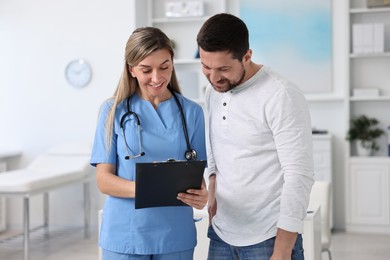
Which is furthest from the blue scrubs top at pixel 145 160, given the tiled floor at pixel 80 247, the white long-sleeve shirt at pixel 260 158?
the tiled floor at pixel 80 247

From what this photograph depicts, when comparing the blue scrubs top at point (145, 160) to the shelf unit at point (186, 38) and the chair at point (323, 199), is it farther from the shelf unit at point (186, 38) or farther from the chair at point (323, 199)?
the shelf unit at point (186, 38)

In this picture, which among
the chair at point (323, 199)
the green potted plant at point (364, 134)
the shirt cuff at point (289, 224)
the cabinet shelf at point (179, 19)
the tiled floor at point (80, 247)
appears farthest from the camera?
the cabinet shelf at point (179, 19)

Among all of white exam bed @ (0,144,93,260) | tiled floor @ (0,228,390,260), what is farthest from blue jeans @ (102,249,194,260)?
tiled floor @ (0,228,390,260)

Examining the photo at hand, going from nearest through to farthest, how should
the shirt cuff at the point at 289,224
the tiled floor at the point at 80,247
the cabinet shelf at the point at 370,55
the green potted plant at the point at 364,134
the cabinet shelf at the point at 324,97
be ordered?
the shirt cuff at the point at 289,224, the tiled floor at the point at 80,247, the cabinet shelf at the point at 370,55, the green potted plant at the point at 364,134, the cabinet shelf at the point at 324,97

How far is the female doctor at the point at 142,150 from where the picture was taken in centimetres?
193

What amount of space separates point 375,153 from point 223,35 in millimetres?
4840

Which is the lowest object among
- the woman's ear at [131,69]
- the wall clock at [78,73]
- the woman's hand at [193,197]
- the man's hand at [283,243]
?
the man's hand at [283,243]

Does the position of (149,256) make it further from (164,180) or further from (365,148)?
(365,148)

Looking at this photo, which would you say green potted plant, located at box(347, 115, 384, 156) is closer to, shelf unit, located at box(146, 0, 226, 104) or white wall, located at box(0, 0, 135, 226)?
shelf unit, located at box(146, 0, 226, 104)

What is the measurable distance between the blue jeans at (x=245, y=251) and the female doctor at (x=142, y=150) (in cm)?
7

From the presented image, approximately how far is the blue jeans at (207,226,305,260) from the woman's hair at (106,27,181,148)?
418 millimetres

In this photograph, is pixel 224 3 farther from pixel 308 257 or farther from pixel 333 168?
pixel 308 257

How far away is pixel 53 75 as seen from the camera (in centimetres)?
652

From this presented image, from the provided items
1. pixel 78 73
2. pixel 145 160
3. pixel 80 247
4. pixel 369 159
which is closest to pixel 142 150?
pixel 145 160
